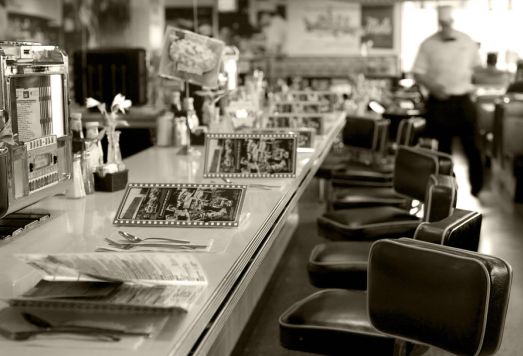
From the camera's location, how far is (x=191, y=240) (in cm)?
205

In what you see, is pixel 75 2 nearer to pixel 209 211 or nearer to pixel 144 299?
pixel 209 211

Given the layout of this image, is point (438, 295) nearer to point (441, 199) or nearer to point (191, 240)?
point (191, 240)

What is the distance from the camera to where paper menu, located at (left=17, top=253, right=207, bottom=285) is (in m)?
1.46

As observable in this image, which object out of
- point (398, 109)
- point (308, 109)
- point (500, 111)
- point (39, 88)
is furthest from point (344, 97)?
point (39, 88)

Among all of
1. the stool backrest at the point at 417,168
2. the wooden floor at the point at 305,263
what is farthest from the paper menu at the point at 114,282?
the stool backrest at the point at 417,168

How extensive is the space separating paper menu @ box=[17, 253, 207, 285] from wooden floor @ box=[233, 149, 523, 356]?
87 cm

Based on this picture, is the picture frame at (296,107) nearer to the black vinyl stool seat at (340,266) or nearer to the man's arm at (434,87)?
the man's arm at (434,87)

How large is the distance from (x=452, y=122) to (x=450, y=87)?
336 mm

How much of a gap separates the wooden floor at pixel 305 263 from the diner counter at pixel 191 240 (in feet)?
0.55

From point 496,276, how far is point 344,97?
7.18 meters

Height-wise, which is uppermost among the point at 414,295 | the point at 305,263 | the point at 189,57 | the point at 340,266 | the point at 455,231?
the point at 189,57

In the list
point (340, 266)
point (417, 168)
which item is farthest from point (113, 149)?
point (417, 168)

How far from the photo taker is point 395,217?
12.4ft

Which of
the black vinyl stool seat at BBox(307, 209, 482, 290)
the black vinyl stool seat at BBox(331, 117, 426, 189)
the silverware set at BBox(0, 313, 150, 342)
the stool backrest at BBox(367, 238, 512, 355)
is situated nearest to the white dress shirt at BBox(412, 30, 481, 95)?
the black vinyl stool seat at BBox(331, 117, 426, 189)
